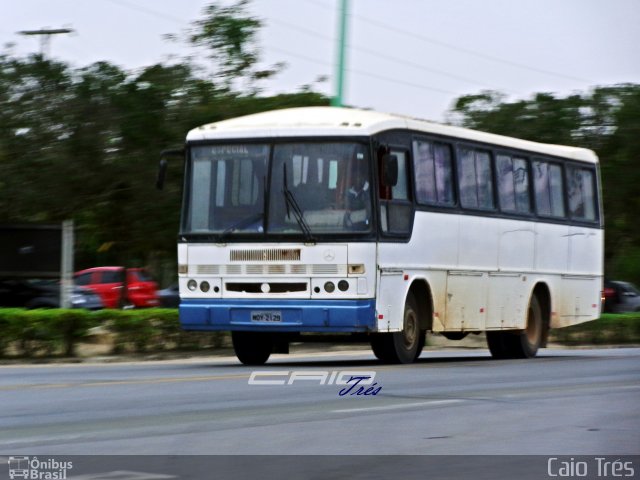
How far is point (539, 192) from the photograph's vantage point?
2375 cm

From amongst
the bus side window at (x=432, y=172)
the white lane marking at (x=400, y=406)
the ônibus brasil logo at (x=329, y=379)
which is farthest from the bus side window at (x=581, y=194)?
the white lane marking at (x=400, y=406)

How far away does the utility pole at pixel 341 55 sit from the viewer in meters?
28.0

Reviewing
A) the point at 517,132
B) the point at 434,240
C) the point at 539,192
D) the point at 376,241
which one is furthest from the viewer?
the point at 517,132

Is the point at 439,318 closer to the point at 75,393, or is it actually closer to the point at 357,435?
the point at 75,393

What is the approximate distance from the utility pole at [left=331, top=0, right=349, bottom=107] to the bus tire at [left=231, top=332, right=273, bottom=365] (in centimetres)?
890

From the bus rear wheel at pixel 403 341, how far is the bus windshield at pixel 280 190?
1.73m

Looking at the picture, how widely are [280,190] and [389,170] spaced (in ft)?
4.58

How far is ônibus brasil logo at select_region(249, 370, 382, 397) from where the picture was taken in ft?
46.9

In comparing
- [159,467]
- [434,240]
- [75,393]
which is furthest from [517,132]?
[159,467]

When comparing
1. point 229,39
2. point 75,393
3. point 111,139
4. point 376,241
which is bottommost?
point 75,393

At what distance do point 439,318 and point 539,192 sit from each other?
4.31 meters

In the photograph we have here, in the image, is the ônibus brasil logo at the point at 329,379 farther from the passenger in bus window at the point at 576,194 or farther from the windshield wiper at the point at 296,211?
the passenger in bus window at the point at 576,194

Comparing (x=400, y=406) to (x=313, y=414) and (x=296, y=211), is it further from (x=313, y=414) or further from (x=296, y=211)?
(x=296, y=211)

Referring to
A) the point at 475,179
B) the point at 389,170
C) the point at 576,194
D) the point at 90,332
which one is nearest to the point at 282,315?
the point at 389,170
